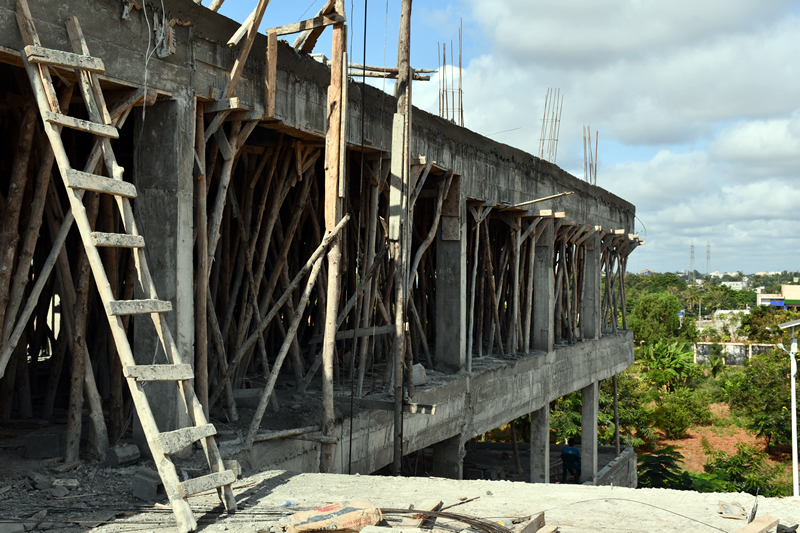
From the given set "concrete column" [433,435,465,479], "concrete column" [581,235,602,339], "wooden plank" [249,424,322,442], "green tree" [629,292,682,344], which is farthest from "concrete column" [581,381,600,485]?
"green tree" [629,292,682,344]

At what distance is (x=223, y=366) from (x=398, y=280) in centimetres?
241

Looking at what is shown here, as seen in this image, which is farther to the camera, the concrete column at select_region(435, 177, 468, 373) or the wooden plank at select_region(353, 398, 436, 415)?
the concrete column at select_region(435, 177, 468, 373)

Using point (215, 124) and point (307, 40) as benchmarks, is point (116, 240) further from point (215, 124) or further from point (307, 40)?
point (307, 40)

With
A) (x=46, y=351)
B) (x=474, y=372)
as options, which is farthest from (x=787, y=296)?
(x=46, y=351)

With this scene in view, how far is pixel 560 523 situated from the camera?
534 centimetres

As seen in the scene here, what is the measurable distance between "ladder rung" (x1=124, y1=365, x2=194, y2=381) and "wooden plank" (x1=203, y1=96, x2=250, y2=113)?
288cm

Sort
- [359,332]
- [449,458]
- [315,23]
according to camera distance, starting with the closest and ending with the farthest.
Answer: [315,23]
[359,332]
[449,458]

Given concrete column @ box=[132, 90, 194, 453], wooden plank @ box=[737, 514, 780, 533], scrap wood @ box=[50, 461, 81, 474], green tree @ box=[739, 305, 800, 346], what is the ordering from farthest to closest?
green tree @ box=[739, 305, 800, 346]
concrete column @ box=[132, 90, 194, 453]
scrap wood @ box=[50, 461, 81, 474]
wooden plank @ box=[737, 514, 780, 533]

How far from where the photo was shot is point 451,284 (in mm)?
12359

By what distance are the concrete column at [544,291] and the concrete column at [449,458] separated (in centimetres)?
477

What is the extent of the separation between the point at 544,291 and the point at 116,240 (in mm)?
12008

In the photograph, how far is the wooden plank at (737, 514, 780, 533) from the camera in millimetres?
4973

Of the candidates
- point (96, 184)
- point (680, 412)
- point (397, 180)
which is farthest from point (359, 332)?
point (680, 412)

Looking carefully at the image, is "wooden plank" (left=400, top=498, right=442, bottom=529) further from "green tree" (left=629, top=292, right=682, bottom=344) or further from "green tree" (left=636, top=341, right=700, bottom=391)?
"green tree" (left=629, top=292, right=682, bottom=344)
